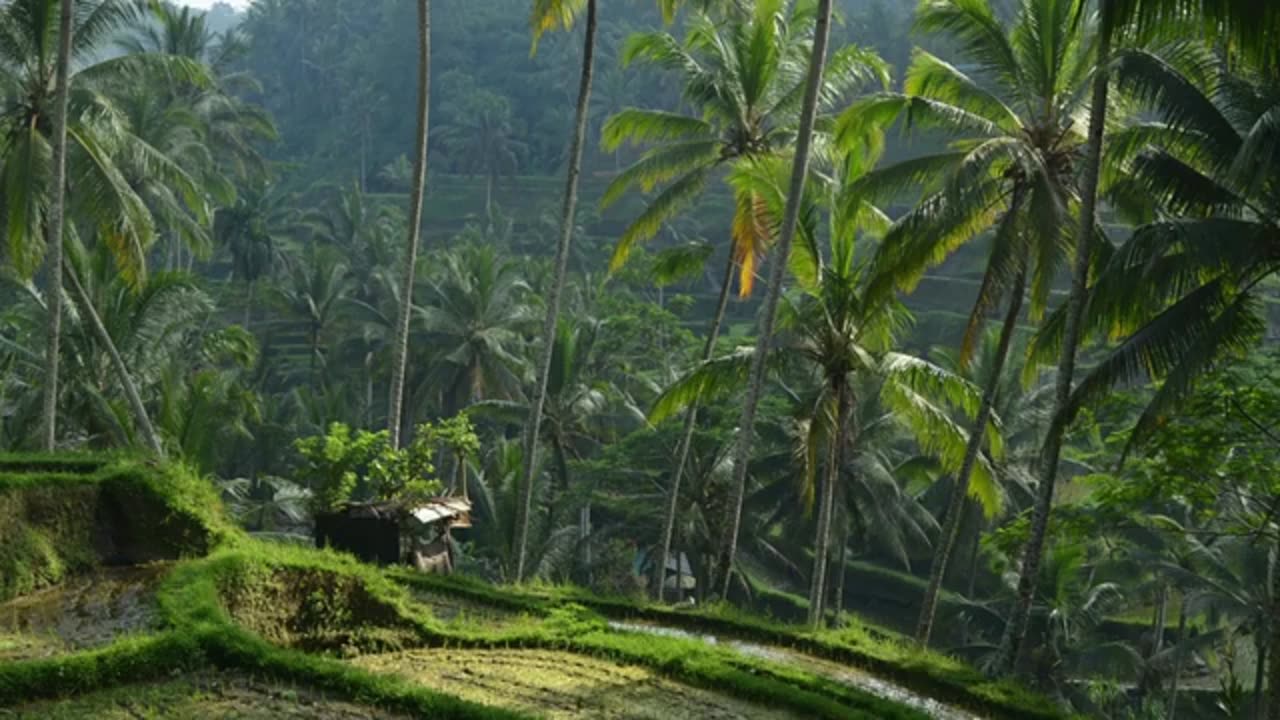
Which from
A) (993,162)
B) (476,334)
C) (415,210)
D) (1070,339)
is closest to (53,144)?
(415,210)

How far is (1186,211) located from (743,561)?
86.4ft

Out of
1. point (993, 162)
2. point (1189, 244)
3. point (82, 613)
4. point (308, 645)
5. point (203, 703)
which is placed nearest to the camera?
point (203, 703)

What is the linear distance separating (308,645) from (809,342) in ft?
28.7

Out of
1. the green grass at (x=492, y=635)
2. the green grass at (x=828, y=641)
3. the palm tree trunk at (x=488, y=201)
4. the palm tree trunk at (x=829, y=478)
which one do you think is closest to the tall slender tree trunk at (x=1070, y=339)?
the green grass at (x=828, y=641)

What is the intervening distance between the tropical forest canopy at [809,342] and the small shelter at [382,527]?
0.41 m

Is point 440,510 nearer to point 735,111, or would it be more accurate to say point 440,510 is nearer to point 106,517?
point 106,517

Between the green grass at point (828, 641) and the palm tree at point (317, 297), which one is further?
the palm tree at point (317, 297)

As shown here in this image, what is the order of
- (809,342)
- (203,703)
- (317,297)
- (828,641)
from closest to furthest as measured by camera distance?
(203,703)
(828,641)
(809,342)
(317,297)

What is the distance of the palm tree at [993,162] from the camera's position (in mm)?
15695

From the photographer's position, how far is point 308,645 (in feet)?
37.5

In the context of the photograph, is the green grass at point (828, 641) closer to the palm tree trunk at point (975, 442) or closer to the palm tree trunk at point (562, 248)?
the palm tree trunk at point (975, 442)

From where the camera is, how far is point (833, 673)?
13266 mm

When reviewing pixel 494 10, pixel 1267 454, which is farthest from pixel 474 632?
pixel 494 10

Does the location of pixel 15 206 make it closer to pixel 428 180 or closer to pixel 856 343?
pixel 856 343
